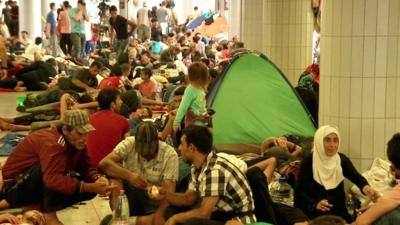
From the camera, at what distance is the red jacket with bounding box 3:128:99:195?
6078 millimetres

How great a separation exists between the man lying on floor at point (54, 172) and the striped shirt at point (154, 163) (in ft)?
0.88

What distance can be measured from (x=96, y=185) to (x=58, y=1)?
957 inches

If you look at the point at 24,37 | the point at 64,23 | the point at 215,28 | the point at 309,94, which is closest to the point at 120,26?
the point at 64,23

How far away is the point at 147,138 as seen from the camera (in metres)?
6.21

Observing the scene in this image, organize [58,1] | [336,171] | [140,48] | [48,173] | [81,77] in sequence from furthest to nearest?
[58,1]
[140,48]
[81,77]
[336,171]
[48,173]

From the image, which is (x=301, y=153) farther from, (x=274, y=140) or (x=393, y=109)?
(x=393, y=109)

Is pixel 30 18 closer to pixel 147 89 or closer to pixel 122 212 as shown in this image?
pixel 147 89

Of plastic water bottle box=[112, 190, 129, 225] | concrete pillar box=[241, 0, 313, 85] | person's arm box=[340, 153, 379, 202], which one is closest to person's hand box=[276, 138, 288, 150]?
person's arm box=[340, 153, 379, 202]

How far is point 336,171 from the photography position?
6613 millimetres

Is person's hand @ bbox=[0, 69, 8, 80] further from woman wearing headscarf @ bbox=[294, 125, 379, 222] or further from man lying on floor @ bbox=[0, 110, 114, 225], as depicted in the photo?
woman wearing headscarf @ bbox=[294, 125, 379, 222]

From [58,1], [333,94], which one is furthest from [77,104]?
[58,1]

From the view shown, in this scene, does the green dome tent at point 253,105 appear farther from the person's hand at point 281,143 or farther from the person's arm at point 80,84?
the person's arm at point 80,84

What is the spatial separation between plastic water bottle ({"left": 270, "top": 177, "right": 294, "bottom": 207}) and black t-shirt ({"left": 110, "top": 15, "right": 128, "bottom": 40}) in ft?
44.1

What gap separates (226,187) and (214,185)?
3.5 inches
